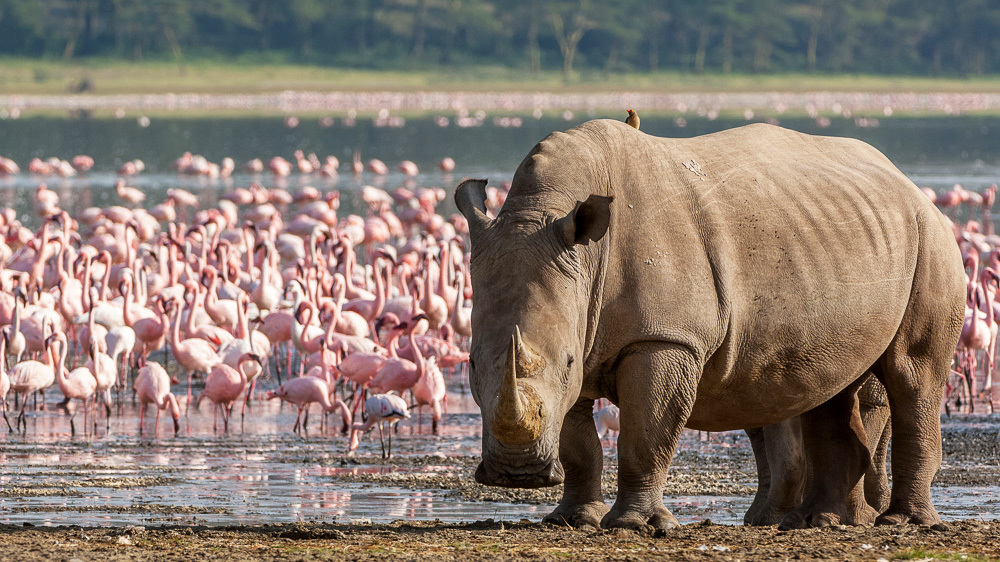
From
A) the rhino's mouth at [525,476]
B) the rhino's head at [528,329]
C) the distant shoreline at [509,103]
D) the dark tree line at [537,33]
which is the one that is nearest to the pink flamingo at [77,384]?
the rhino's head at [528,329]

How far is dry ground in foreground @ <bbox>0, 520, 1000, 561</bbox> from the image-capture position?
5.96 m

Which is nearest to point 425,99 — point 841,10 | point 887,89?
point 887,89

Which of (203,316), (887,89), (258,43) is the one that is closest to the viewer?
(203,316)

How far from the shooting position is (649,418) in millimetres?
6242

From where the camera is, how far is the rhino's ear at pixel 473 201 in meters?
6.15

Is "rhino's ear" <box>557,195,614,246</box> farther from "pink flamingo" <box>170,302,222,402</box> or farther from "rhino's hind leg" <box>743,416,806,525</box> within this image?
"pink flamingo" <box>170,302,222,402</box>

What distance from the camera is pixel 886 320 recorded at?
7.01m

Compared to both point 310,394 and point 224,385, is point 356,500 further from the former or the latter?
point 224,385

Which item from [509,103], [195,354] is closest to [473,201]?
[195,354]

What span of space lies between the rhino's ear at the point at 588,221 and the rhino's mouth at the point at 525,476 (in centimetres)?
85

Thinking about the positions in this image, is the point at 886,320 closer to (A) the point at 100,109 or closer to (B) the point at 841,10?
(A) the point at 100,109

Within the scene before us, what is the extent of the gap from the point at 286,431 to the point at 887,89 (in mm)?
104199

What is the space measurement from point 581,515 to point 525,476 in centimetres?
126

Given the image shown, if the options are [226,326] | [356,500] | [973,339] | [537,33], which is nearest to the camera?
[356,500]
